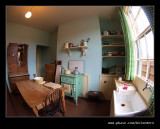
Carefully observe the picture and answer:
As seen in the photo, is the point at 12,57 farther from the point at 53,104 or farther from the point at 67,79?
the point at 53,104

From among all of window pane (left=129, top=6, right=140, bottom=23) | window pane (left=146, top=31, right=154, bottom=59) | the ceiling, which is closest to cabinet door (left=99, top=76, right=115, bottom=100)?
window pane (left=146, top=31, right=154, bottom=59)

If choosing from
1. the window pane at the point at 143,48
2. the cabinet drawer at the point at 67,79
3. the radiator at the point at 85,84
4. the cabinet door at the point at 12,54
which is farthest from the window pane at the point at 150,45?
the cabinet door at the point at 12,54

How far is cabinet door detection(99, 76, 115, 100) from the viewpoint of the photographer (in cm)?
191

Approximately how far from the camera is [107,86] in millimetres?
1939

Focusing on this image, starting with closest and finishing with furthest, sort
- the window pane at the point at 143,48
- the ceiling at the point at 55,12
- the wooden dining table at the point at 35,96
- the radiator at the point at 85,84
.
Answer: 1. the wooden dining table at the point at 35,96
2. the window pane at the point at 143,48
3. the ceiling at the point at 55,12
4. the radiator at the point at 85,84

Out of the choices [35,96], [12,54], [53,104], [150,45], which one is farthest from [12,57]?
[150,45]

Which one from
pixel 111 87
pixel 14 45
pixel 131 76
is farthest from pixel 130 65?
pixel 14 45

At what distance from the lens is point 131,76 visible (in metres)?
1.41

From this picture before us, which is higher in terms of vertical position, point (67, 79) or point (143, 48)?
point (143, 48)

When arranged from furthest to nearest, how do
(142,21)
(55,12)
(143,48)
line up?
(55,12), (143,48), (142,21)

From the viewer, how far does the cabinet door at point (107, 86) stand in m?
1.91

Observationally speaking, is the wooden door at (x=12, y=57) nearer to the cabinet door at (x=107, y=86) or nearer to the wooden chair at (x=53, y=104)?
the wooden chair at (x=53, y=104)

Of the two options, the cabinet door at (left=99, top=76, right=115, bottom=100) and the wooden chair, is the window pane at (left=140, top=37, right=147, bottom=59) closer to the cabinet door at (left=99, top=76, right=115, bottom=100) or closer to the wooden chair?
the cabinet door at (left=99, top=76, right=115, bottom=100)
